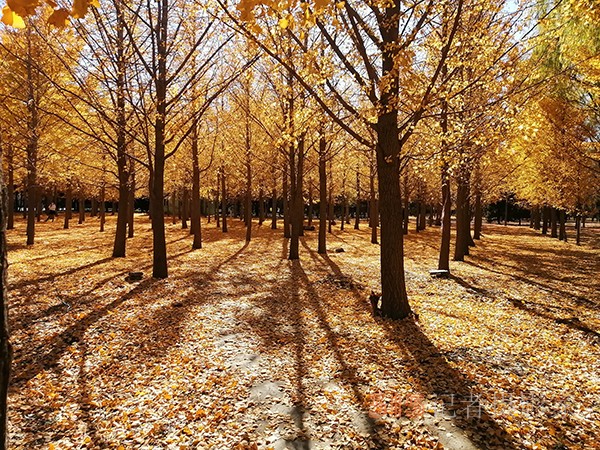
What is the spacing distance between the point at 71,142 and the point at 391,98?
1494 cm

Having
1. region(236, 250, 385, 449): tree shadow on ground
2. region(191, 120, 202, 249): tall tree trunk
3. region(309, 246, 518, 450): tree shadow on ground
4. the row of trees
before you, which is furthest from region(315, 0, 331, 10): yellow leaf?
region(191, 120, 202, 249): tall tree trunk

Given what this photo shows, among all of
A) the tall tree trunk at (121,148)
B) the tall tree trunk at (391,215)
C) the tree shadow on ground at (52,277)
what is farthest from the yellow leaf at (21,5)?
the tall tree trunk at (121,148)

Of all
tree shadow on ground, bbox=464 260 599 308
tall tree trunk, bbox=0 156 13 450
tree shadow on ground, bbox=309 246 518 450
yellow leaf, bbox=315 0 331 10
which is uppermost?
yellow leaf, bbox=315 0 331 10

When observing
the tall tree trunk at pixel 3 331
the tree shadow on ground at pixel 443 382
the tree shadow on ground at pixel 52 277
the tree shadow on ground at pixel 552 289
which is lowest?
the tree shadow on ground at pixel 443 382

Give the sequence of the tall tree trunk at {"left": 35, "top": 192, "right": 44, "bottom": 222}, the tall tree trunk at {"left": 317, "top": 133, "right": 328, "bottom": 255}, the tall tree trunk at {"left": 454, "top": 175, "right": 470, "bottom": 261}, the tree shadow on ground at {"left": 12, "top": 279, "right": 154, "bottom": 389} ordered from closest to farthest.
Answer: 1. the tree shadow on ground at {"left": 12, "top": 279, "right": 154, "bottom": 389}
2. the tall tree trunk at {"left": 454, "top": 175, "right": 470, "bottom": 261}
3. the tall tree trunk at {"left": 317, "top": 133, "right": 328, "bottom": 255}
4. the tall tree trunk at {"left": 35, "top": 192, "right": 44, "bottom": 222}

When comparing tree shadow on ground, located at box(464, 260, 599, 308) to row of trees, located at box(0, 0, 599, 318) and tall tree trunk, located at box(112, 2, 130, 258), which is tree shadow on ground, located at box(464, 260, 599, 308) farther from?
tall tree trunk, located at box(112, 2, 130, 258)

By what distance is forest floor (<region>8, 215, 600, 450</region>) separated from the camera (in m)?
3.77

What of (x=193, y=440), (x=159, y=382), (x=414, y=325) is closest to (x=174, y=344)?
(x=159, y=382)

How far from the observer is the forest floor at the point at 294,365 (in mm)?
3771

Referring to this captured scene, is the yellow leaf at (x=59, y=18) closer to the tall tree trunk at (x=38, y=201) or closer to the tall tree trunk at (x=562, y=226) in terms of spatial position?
the tall tree trunk at (x=38, y=201)

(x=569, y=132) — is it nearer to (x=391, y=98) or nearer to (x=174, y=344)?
(x=391, y=98)

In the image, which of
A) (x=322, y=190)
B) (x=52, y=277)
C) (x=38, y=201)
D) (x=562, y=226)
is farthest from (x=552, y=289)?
(x=38, y=201)

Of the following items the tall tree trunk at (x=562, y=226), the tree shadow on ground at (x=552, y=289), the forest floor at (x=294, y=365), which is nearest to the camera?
the forest floor at (x=294, y=365)

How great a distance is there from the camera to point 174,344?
5.91 metres
